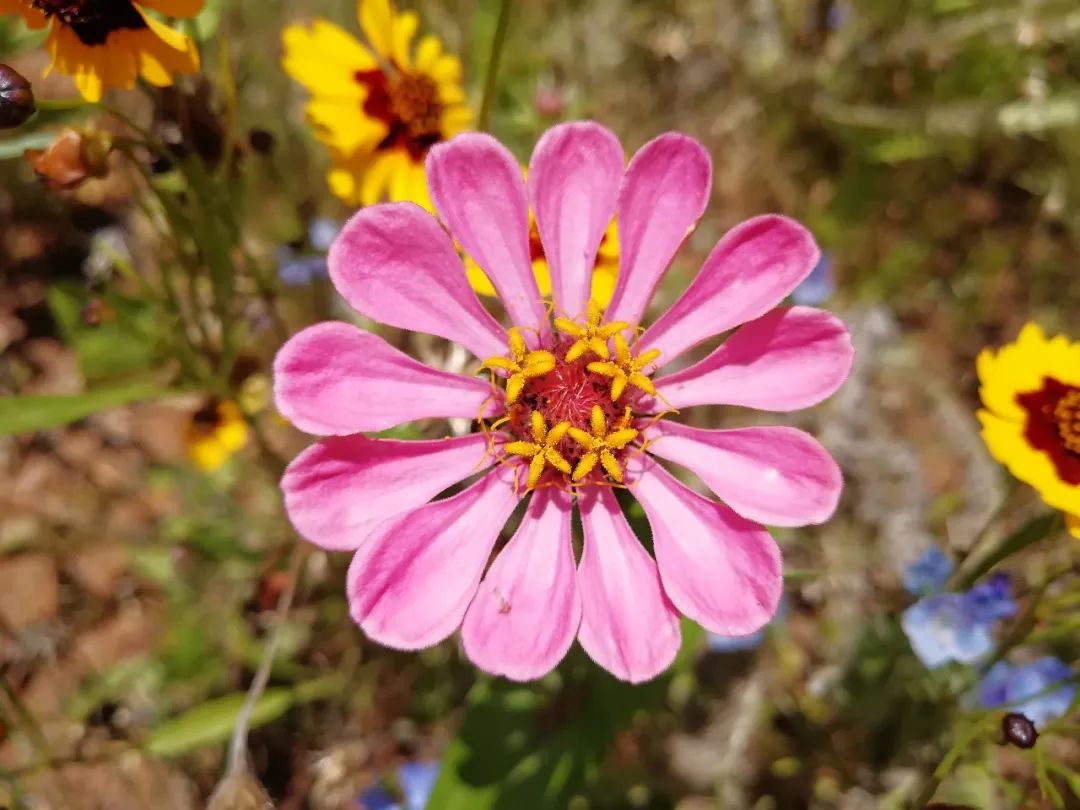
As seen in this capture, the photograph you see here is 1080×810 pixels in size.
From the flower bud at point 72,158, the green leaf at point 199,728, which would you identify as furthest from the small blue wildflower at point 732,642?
the flower bud at point 72,158

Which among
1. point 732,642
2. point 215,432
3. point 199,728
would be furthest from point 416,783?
point 215,432

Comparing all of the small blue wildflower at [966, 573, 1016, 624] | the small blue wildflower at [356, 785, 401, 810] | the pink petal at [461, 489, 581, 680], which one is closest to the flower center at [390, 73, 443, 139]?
the pink petal at [461, 489, 581, 680]

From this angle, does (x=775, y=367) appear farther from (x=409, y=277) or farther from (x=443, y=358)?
(x=443, y=358)

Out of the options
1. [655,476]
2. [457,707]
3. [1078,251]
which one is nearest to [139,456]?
[457,707]

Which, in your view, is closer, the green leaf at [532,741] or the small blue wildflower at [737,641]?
the green leaf at [532,741]

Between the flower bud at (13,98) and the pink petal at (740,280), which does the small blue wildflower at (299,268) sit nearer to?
the flower bud at (13,98)

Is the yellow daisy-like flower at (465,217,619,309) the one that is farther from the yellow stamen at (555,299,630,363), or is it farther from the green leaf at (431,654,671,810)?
the green leaf at (431,654,671,810)
